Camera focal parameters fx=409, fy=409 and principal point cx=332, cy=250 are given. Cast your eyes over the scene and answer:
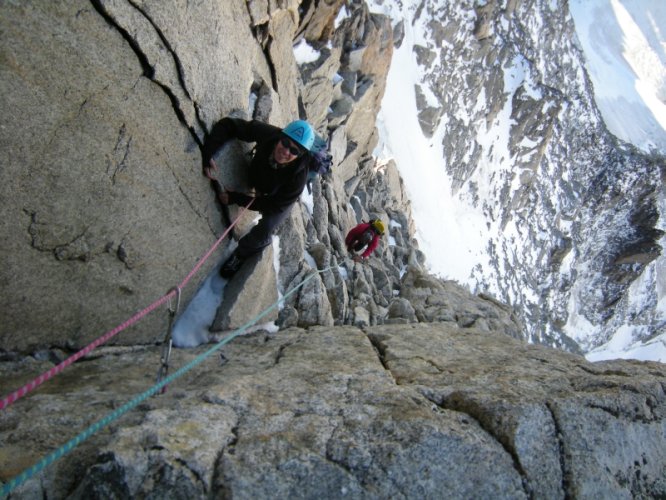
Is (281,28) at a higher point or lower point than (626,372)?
higher

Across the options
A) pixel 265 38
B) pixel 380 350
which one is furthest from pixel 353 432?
pixel 265 38

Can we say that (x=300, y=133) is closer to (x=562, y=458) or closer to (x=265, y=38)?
(x=265, y=38)

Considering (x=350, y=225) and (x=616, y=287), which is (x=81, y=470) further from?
(x=616, y=287)

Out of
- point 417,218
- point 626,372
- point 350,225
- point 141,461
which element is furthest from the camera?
point 417,218

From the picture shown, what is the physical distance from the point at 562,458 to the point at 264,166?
4253 millimetres

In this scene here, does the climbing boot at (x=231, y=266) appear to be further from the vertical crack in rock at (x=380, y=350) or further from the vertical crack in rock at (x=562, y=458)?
the vertical crack in rock at (x=562, y=458)

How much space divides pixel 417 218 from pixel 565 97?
3367cm

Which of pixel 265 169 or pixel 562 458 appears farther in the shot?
pixel 265 169

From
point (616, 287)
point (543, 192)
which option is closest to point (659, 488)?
point (543, 192)

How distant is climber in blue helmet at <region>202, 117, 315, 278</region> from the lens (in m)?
4.70

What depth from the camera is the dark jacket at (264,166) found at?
4.79 m

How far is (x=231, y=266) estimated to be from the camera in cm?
535

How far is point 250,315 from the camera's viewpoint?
537 centimetres

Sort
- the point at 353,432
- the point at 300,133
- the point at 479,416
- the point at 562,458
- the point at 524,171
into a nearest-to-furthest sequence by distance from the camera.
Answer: the point at 353,432 → the point at 562,458 → the point at 479,416 → the point at 300,133 → the point at 524,171
